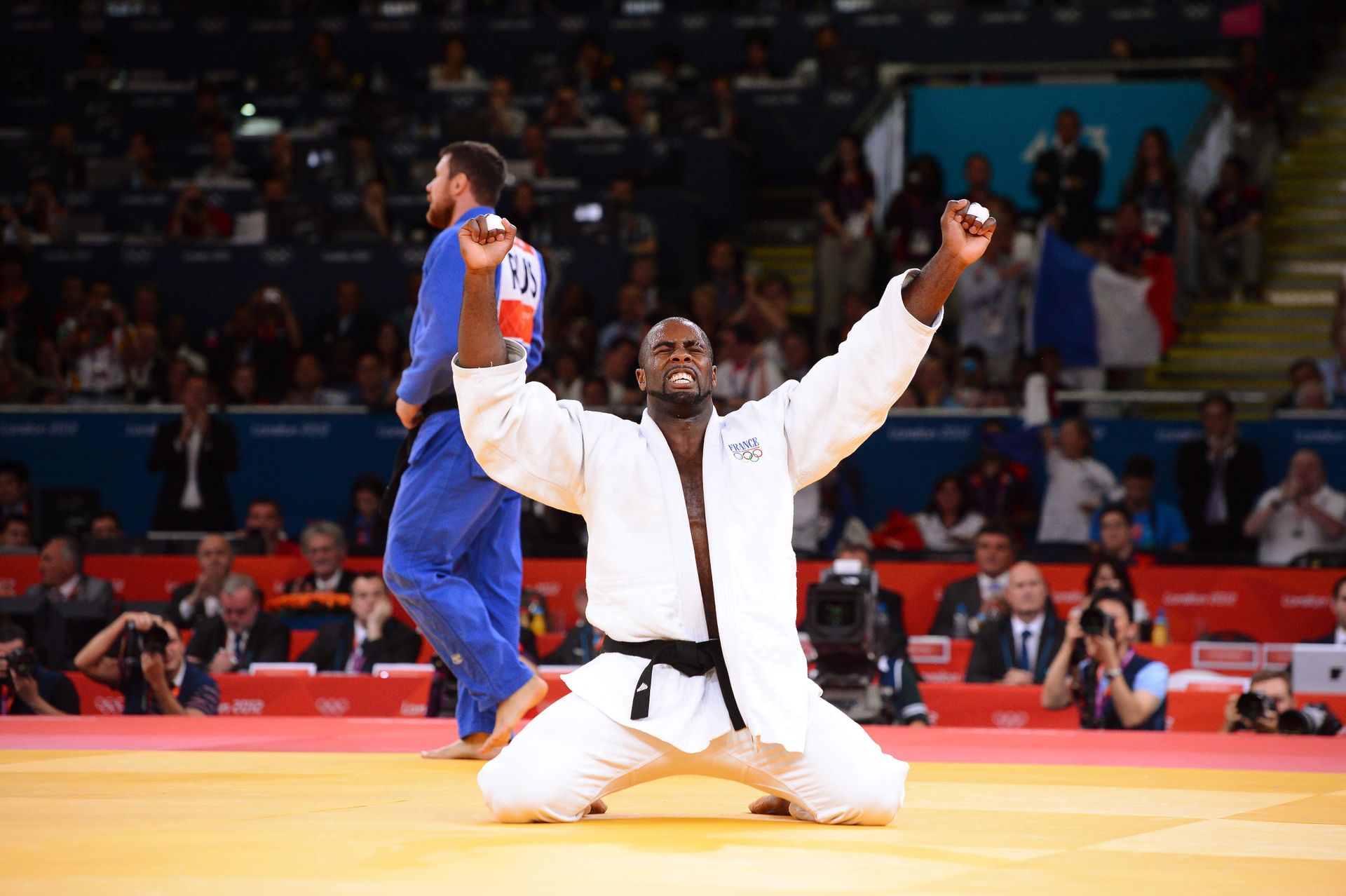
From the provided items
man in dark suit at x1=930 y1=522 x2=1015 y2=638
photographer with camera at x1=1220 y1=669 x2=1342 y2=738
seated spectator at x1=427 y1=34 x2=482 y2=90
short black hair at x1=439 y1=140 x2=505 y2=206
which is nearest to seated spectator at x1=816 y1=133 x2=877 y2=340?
seated spectator at x1=427 y1=34 x2=482 y2=90

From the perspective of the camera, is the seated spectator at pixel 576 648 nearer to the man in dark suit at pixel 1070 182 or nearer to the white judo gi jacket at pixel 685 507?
the white judo gi jacket at pixel 685 507

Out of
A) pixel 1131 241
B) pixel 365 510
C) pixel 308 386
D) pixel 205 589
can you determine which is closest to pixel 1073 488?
pixel 1131 241

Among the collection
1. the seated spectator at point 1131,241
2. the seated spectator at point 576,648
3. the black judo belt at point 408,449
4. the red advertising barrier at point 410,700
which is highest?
the seated spectator at point 1131,241

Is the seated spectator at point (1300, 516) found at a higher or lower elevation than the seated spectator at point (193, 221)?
lower

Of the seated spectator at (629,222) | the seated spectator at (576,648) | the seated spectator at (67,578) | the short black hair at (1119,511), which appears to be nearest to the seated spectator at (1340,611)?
the short black hair at (1119,511)

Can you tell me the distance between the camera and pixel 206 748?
5.93m

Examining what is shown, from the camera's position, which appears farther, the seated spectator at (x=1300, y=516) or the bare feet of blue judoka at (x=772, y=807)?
the seated spectator at (x=1300, y=516)

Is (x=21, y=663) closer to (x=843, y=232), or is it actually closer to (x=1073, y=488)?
(x=1073, y=488)

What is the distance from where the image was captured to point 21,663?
7594 mm

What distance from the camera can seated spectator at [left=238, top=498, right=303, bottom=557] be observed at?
1105 cm

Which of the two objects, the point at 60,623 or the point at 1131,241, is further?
the point at 1131,241

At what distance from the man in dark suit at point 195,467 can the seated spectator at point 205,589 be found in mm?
1965

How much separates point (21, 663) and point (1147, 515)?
257 inches

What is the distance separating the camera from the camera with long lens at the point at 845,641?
7.26 m
